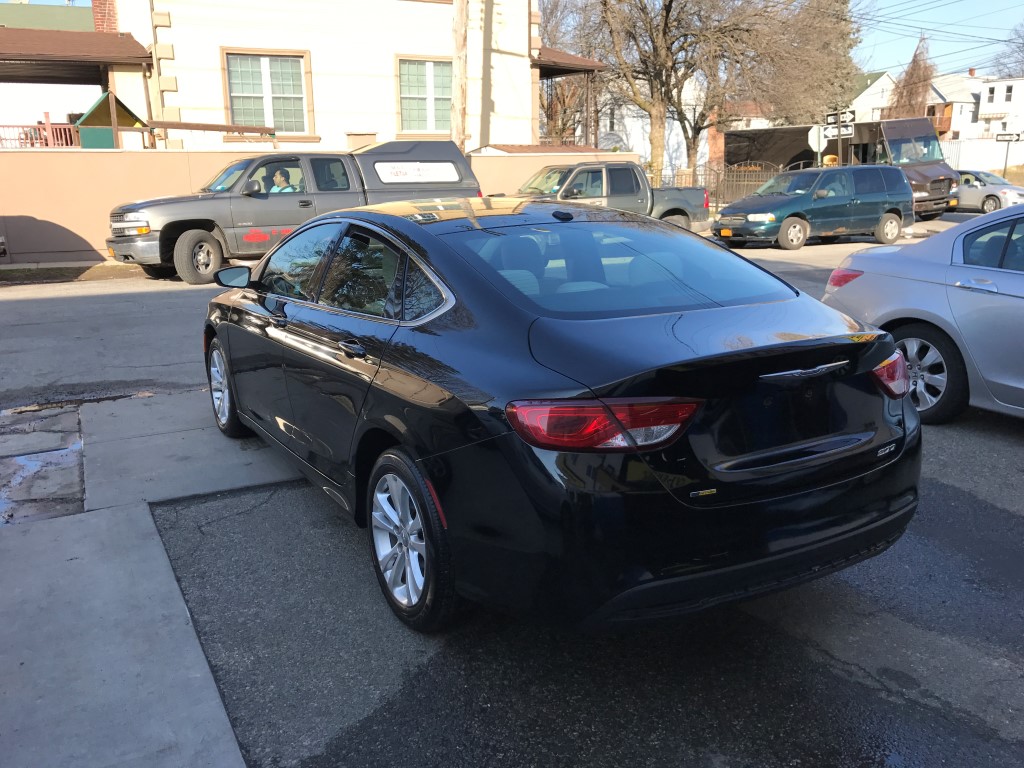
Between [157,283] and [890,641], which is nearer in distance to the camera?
[890,641]

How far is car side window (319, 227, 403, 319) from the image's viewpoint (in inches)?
150

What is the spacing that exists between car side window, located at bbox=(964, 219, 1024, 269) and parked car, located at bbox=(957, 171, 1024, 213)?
2747 centimetres

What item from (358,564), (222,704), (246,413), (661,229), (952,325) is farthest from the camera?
(952,325)

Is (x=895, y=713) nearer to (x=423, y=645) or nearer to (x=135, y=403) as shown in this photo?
(x=423, y=645)

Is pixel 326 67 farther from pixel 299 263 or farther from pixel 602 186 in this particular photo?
pixel 299 263

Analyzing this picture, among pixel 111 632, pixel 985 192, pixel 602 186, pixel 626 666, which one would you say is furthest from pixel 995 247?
pixel 985 192

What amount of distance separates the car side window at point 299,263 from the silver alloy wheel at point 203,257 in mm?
9015

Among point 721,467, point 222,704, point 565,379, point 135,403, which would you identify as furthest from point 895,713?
point 135,403

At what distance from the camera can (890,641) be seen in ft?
11.1

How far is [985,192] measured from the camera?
30641mm

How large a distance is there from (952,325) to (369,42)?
18881 mm

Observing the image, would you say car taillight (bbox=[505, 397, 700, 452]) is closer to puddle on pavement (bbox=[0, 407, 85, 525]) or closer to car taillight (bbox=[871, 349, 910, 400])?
car taillight (bbox=[871, 349, 910, 400])

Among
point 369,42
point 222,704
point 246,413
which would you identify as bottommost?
point 222,704

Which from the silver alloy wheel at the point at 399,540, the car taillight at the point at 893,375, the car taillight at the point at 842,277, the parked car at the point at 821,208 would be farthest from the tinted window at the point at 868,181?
the silver alloy wheel at the point at 399,540
